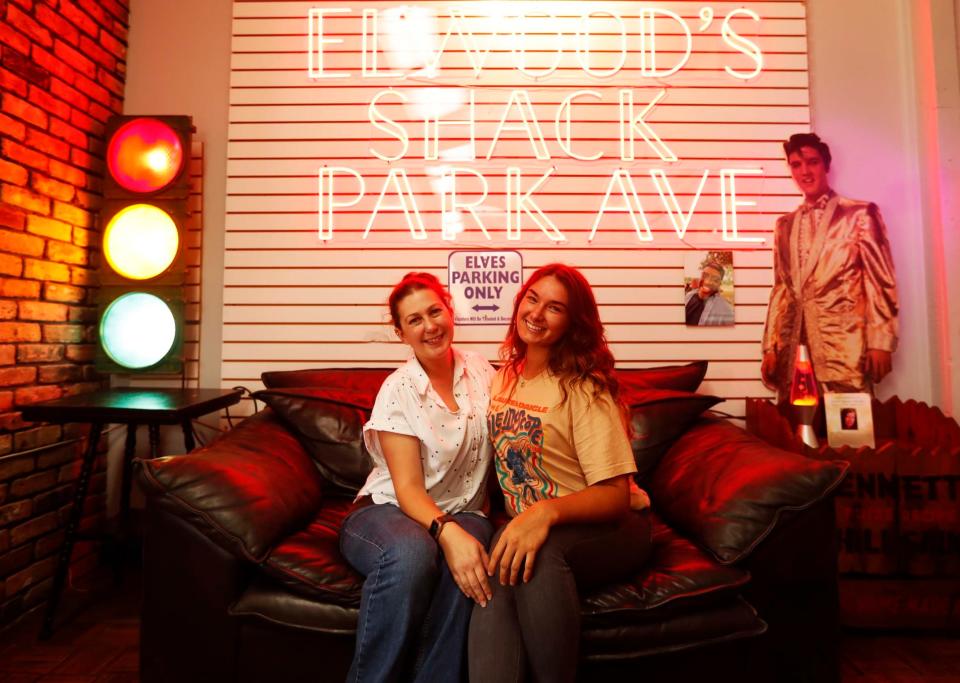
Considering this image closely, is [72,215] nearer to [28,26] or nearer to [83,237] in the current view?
[83,237]

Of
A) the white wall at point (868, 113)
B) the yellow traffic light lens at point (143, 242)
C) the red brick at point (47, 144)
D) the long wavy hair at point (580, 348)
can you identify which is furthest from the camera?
the white wall at point (868, 113)

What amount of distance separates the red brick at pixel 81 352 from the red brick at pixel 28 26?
1.30m

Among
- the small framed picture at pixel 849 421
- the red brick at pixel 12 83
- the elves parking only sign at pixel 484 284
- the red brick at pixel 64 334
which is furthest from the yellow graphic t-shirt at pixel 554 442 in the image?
the red brick at pixel 12 83

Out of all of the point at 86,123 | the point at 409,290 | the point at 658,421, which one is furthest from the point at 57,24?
the point at 658,421

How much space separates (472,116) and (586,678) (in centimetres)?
254

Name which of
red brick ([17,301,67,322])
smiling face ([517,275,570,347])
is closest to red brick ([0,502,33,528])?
red brick ([17,301,67,322])

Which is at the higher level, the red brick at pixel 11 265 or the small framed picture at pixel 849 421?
the red brick at pixel 11 265

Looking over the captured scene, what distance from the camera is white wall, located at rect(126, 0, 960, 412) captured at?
2.79m

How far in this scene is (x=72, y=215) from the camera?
267 cm

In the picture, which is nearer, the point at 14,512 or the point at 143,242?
the point at 14,512

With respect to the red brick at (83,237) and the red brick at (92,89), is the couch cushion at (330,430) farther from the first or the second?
the red brick at (92,89)

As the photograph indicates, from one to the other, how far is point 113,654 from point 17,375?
121 cm

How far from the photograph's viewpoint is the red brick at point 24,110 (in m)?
2.29

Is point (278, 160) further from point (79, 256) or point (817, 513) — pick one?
point (817, 513)
